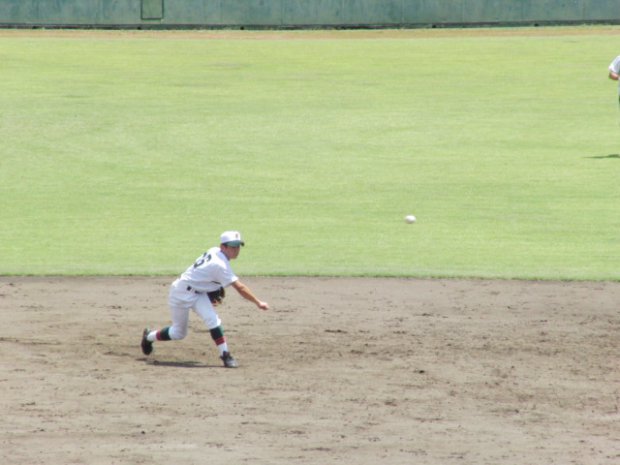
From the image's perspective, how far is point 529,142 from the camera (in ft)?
108

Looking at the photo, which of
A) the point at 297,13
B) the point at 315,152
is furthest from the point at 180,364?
the point at 297,13

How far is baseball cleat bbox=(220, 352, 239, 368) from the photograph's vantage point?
45.8 feet

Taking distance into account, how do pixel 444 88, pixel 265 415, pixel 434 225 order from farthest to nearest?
pixel 444 88
pixel 434 225
pixel 265 415

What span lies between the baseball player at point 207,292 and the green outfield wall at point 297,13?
4148 centimetres

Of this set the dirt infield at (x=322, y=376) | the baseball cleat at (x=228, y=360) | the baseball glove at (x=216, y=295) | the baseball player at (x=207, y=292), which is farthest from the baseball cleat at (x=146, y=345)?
the baseball cleat at (x=228, y=360)

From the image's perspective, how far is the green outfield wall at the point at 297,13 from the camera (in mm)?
54625

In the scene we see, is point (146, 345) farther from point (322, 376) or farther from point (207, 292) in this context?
point (322, 376)

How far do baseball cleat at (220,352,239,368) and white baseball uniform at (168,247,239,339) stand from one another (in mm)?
354

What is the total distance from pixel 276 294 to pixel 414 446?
23.7ft

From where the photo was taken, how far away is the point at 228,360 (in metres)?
14.0

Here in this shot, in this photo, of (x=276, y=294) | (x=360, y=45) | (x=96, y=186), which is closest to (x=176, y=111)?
(x=96, y=186)

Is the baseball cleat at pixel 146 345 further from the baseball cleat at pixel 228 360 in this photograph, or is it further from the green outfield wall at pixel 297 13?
the green outfield wall at pixel 297 13

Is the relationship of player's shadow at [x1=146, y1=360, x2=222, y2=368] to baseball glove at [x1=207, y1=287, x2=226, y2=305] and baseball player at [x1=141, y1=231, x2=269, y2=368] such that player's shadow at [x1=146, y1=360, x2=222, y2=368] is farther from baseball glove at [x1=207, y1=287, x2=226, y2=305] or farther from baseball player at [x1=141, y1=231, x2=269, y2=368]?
baseball glove at [x1=207, y1=287, x2=226, y2=305]

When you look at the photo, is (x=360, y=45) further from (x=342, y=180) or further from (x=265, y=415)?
(x=265, y=415)
